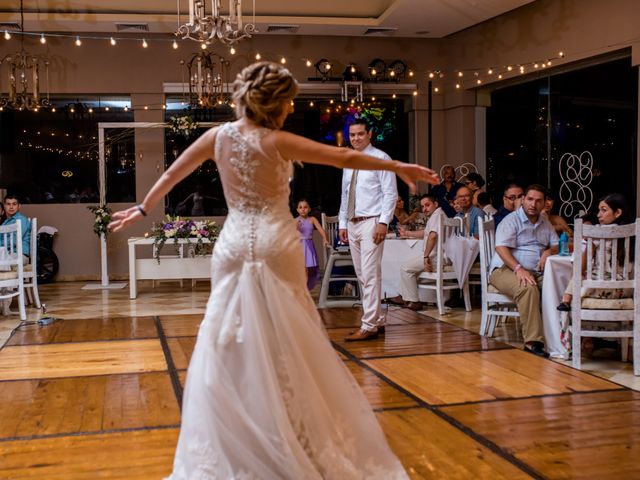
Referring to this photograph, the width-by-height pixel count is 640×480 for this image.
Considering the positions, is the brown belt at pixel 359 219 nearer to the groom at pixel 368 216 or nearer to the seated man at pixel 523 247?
the groom at pixel 368 216

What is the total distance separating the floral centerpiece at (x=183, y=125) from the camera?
1055cm

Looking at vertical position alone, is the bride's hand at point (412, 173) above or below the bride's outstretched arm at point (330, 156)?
below

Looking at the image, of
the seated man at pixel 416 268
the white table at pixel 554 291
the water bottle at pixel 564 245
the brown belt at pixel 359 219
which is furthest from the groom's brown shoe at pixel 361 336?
the seated man at pixel 416 268

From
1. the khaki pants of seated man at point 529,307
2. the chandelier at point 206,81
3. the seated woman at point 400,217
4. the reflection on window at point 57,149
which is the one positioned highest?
the chandelier at point 206,81

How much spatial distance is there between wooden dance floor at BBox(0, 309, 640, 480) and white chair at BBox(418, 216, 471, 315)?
3.61ft

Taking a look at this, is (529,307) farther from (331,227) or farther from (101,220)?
(101,220)

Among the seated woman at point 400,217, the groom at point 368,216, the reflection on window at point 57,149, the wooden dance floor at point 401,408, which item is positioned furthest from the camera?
the reflection on window at point 57,149

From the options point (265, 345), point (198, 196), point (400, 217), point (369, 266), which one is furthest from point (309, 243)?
point (265, 345)

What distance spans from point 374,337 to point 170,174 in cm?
345

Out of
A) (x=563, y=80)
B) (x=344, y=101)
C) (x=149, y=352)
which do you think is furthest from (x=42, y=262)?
(x=563, y=80)

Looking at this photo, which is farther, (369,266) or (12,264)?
(12,264)

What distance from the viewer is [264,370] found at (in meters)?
2.78

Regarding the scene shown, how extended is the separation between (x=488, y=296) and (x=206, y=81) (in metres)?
5.33

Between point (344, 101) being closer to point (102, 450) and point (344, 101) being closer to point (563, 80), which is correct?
point (563, 80)
